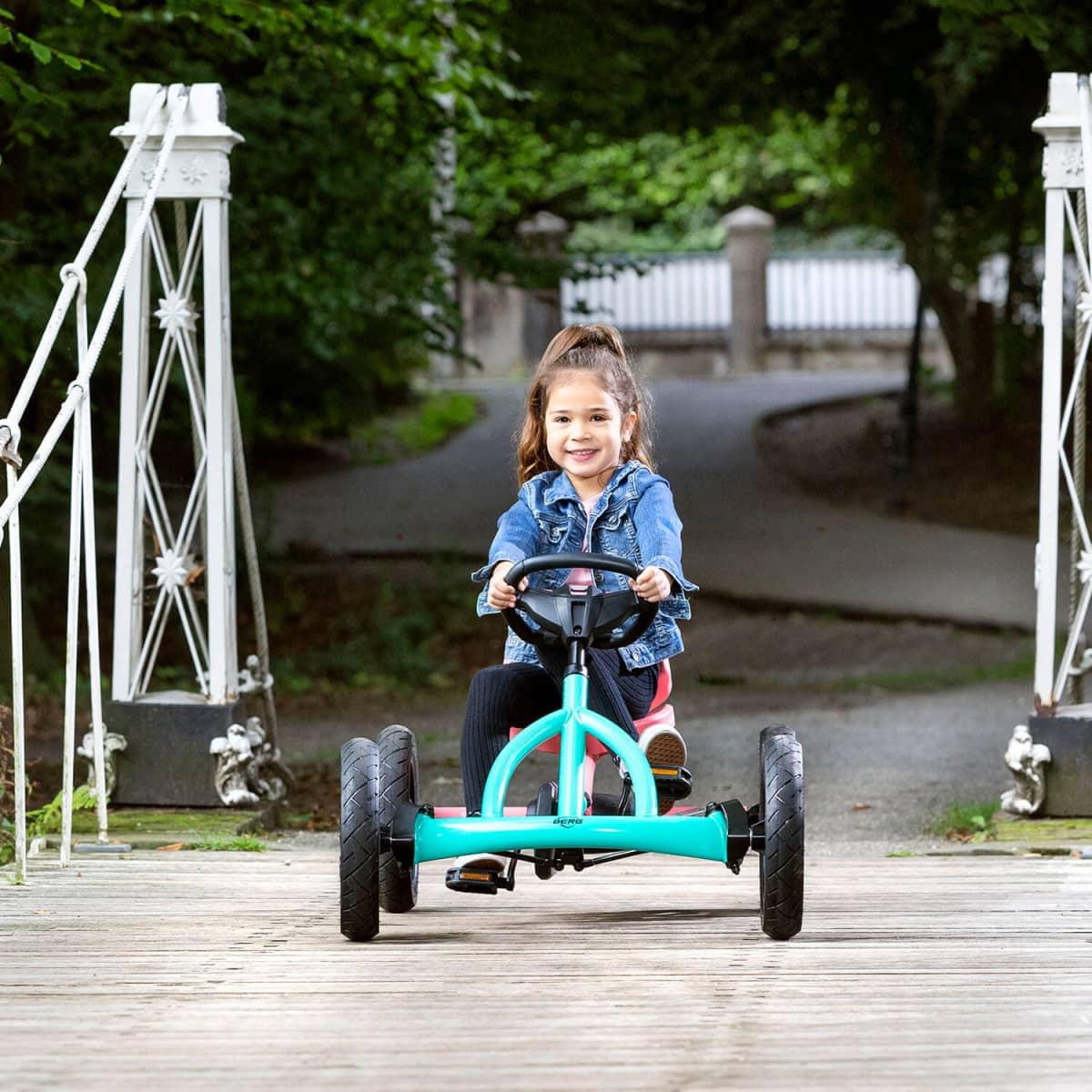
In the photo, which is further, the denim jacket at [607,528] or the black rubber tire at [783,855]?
the denim jacket at [607,528]

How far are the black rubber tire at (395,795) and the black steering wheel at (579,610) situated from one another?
39 cm

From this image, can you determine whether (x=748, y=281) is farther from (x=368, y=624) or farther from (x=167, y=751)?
(x=167, y=751)

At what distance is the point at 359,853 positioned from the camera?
412 cm

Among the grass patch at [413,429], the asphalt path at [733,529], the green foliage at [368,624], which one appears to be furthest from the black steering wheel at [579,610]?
the grass patch at [413,429]

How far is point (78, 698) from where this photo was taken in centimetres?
1137

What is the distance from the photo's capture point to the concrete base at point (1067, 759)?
604cm

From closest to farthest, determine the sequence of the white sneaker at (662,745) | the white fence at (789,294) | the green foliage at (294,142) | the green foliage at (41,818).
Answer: the white sneaker at (662,745) < the green foliage at (41,818) < the green foliage at (294,142) < the white fence at (789,294)

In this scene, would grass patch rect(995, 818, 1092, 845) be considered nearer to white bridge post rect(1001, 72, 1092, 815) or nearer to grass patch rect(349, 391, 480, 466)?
white bridge post rect(1001, 72, 1092, 815)

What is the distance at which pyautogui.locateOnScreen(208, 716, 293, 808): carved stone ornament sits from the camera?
6.28 metres

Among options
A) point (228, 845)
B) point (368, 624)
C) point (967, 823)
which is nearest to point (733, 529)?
point (368, 624)

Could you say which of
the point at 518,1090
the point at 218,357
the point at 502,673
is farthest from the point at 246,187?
the point at 518,1090

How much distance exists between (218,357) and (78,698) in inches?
215

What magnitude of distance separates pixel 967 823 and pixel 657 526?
9.26 ft

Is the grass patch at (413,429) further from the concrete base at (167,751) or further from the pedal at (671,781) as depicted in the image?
the pedal at (671,781)
